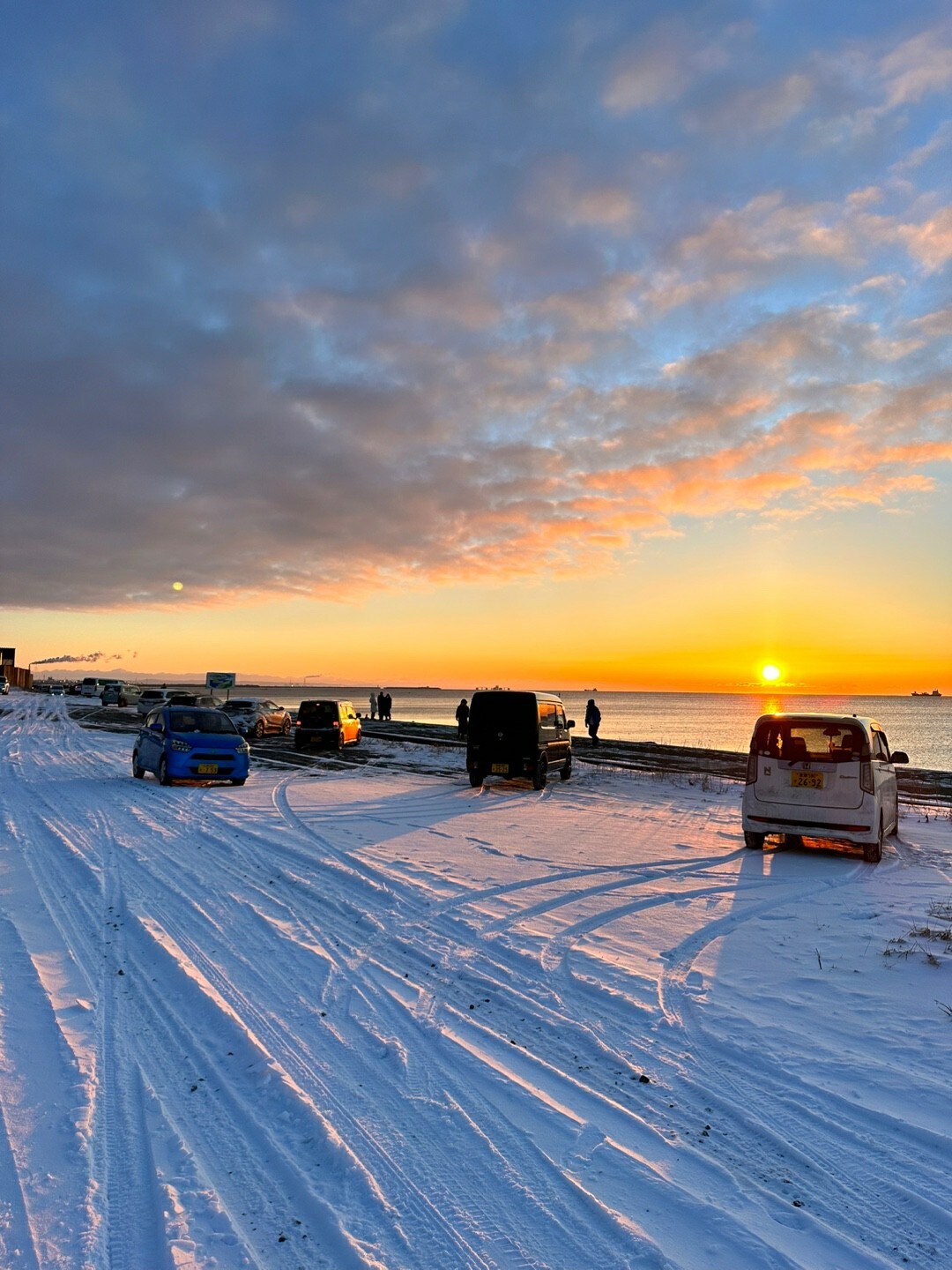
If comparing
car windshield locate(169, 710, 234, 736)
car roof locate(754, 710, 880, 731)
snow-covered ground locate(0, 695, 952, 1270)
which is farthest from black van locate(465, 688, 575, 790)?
snow-covered ground locate(0, 695, 952, 1270)

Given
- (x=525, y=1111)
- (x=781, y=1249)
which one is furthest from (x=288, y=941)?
(x=781, y=1249)

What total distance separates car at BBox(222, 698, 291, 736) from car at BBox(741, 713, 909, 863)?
2943 centimetres

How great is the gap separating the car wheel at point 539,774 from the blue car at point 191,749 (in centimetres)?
637

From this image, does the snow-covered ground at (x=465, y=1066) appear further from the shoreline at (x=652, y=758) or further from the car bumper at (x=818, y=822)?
the shoreline at (x=652, y=758)

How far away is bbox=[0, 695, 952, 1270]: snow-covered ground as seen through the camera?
9.81ft

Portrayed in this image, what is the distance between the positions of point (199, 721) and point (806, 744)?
41.2 feet

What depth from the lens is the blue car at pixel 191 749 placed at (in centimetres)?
1666

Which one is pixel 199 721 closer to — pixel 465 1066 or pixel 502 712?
pixel 502 712

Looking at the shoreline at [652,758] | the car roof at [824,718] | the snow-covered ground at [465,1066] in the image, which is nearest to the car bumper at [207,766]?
the shoreline at [652,758]

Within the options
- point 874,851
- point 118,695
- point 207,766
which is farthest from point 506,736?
point 118,695

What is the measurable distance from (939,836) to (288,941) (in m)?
11.5

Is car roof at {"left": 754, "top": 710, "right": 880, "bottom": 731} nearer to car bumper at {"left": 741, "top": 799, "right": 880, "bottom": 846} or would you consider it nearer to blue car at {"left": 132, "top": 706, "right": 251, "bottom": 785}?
car bumper at {"left": 741, "top": 799, "right": 880, "bottom": 846}

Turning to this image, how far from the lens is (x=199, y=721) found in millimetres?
17719

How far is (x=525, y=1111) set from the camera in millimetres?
3852
